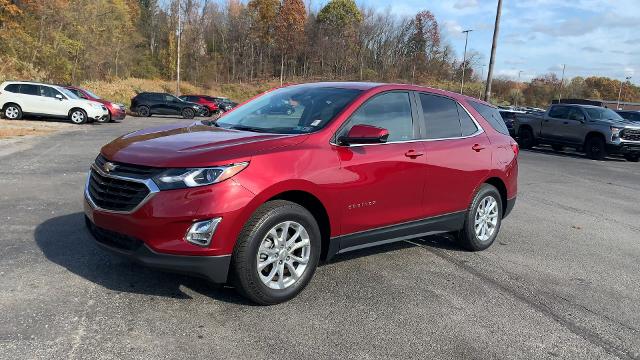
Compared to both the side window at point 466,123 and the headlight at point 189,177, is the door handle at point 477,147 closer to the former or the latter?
the side window at point 466,123

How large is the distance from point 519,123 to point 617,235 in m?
15.7

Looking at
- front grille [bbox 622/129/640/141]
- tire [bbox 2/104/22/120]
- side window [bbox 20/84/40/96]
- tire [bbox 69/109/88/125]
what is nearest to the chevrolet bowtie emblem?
front grille [bbox 622/129/640/141]

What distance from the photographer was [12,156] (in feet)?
37.3

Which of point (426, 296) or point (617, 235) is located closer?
point (426, 296)

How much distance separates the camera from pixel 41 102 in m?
22.2

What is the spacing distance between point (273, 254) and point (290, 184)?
1.78 ft

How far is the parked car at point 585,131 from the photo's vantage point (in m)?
18.2

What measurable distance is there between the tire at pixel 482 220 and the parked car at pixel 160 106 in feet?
95.9

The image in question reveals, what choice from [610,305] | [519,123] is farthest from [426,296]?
[519,123]

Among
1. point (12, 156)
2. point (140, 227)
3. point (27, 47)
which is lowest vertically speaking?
point (12, 156)

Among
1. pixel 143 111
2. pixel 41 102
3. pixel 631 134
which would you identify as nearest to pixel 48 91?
Answer: pixel 41 102

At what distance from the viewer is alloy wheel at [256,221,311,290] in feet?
12.8

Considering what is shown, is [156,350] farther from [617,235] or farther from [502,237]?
[617,235]

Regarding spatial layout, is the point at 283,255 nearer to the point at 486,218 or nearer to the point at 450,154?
the point at 450,154
